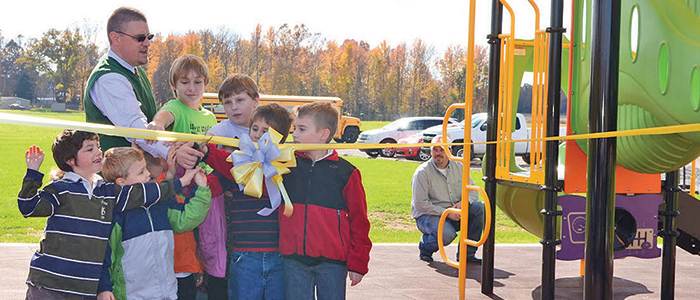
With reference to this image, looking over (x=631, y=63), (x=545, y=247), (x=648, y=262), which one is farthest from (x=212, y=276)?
(x=648, y=262)

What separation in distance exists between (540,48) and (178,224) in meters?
3.22

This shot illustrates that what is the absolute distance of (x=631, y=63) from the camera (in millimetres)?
4609

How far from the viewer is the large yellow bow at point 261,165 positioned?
135 inches

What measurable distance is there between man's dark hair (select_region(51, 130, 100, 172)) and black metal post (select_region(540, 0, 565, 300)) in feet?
10.7

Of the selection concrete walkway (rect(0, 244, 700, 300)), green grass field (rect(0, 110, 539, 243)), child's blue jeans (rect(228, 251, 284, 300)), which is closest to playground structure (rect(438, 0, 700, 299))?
concrete walkway (rect(0, 244, 700, 300))

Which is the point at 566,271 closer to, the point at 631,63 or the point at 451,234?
the point at 451,234

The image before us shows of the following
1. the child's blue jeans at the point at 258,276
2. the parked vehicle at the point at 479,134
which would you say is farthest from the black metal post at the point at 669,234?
the parked vehicle at the point at 479,134

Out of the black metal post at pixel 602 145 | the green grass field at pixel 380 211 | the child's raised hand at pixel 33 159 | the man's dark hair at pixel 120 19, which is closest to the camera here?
the child's raised hand at pixel 33 159

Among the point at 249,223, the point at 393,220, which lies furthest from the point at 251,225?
the point at 393,220

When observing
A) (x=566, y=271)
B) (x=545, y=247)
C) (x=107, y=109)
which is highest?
→ (x=107, y=109)

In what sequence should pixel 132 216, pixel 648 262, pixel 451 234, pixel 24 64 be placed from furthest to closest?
pixel 24 64
pixel 648 262
pixel 451 234
pixel 132 216

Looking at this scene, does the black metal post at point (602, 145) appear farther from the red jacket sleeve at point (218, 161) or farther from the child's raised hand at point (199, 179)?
the child's raised hand at point (199, 179)

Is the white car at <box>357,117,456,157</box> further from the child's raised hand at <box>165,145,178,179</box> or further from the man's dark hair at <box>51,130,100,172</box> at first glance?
the man's dark hair at <box>51,130,100,172</box>

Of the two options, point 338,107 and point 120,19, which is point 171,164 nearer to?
point 120,19
